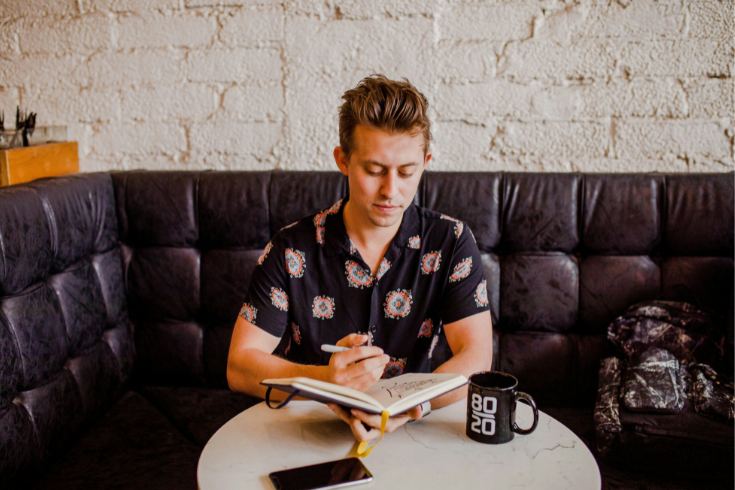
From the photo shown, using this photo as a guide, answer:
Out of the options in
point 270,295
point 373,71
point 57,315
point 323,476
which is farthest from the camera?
point 373,71

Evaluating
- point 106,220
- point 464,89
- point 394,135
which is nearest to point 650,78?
point 464,89

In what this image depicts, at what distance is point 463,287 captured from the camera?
1.46 m

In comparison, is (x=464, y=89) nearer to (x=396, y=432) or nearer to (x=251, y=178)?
(x=251, y=178)

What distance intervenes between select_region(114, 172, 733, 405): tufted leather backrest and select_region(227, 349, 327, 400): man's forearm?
0.66m

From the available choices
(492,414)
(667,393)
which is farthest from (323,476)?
(667,393)

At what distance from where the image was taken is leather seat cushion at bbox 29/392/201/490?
1435 mm

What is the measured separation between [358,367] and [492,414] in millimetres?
255

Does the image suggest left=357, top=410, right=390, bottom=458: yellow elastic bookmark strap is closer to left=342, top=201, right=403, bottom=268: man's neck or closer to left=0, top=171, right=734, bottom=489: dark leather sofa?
left=342, top=201, right=403, bottom=268: man's neck

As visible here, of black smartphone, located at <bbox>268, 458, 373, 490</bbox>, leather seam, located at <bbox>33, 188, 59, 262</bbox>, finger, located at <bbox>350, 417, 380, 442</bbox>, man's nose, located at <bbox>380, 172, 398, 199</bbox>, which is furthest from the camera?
leather seam, located at <bbox>33, 188, 59, 262</bbox>

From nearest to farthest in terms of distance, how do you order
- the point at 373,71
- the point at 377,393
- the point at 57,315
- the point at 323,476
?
the point at 323,476, the point at 377,393, the point at 57,315, the point at 373,71

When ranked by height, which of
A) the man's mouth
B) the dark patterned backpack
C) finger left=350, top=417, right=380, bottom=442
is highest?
the man's mouth

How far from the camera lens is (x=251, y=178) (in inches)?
78.2

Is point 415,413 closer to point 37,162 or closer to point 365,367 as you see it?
point 365,367

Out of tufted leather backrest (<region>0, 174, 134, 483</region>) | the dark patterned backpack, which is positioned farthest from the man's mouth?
tufted leather backrest (<region>0, 174, 134, 483</region>)
